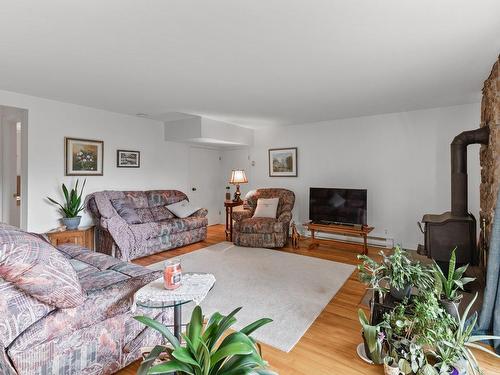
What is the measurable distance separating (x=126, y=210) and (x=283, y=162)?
10.6ft

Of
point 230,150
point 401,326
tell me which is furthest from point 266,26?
point 230,150

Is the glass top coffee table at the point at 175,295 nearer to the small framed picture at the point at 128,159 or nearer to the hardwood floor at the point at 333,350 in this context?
the hardwood floor at the point at 333,350

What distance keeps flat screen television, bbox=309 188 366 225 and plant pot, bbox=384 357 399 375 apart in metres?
2.95

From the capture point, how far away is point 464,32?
2025mm

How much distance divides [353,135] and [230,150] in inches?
117

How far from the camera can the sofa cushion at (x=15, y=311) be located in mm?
1340

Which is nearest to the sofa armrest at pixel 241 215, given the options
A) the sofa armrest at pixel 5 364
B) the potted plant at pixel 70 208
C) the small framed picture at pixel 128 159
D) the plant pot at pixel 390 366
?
the small framed picture at pixel 128 159

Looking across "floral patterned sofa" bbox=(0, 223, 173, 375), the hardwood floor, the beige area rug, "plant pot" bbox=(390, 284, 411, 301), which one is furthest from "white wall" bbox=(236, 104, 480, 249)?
"floral patterned sofa" bbox=(0, 223, 173, 375)

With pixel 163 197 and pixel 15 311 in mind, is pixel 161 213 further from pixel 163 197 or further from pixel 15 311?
pixel 15 311

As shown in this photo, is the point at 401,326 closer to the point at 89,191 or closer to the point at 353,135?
the point at 353,135

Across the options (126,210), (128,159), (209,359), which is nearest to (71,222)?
(126,210)

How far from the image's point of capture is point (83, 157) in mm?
4266

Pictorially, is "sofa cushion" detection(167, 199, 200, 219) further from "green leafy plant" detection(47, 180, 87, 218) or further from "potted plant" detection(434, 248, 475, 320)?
"potted plant" detection(434, 248, 475, 320)

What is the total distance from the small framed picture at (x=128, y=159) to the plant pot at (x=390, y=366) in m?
4.66
